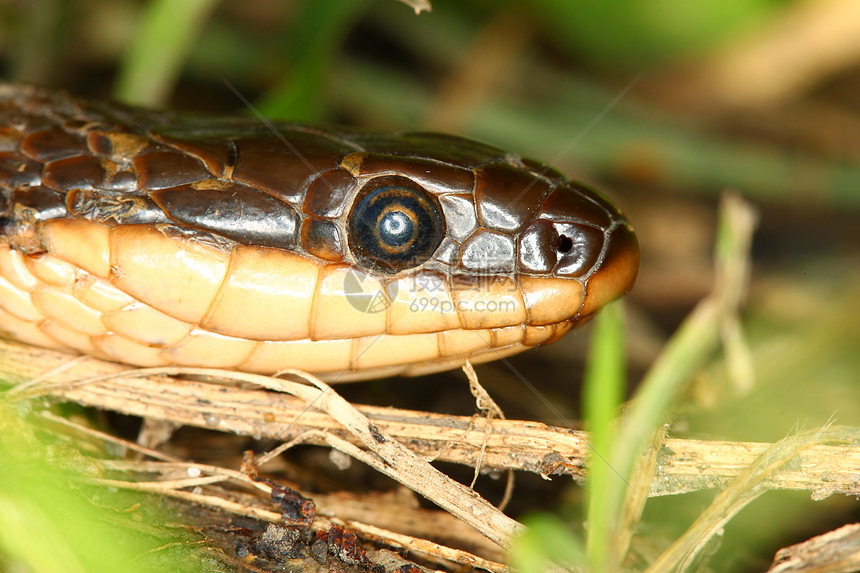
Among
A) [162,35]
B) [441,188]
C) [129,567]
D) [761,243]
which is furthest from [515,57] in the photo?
[129,567]

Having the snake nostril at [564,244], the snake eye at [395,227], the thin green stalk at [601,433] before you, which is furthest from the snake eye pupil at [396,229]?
the thin green stalk at [601,433]

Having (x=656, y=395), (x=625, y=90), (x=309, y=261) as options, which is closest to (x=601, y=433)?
(x=656, y=395)

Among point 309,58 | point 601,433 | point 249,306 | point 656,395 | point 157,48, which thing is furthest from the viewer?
point 309,58

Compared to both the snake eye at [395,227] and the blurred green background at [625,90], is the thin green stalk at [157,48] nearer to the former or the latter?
the blurred green background at [625,90]

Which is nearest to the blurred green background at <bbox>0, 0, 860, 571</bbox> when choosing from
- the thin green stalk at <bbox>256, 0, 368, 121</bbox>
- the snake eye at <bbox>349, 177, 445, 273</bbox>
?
the thin green stalk at <bbox>256, 0, 368, 121</bbox>

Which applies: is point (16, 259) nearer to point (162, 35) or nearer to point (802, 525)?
point (162, 35)

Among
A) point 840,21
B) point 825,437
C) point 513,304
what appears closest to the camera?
point 825,437

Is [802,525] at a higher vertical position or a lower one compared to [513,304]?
lower

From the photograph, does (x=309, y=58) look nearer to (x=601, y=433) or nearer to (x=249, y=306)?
(x=249, y=306)
